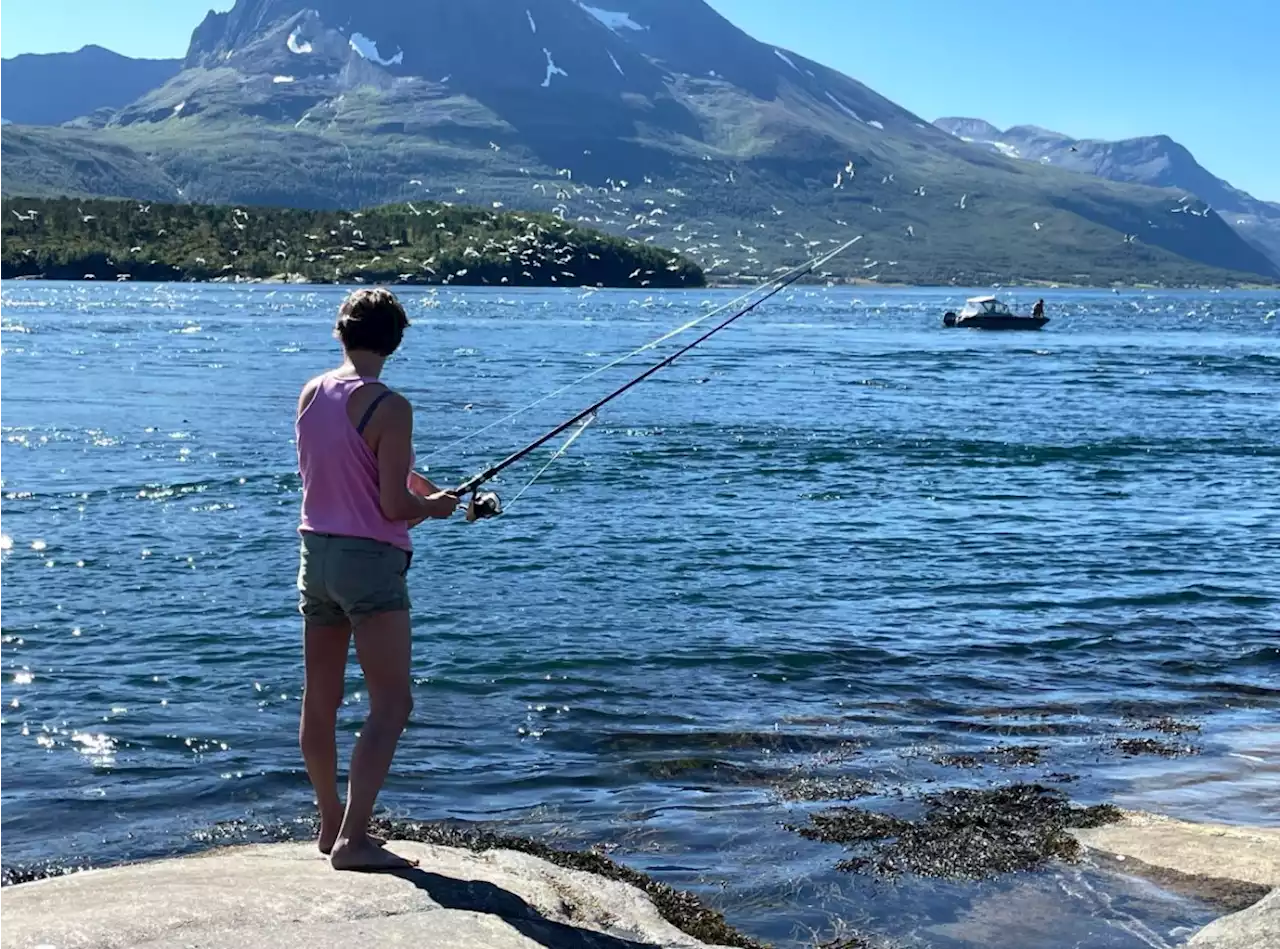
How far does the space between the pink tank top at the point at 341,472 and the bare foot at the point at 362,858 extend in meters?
1.44

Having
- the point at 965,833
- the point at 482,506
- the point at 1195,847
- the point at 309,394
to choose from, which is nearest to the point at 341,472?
the point at 309,394

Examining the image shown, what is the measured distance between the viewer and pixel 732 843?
9320 mm

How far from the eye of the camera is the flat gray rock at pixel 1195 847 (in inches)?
340

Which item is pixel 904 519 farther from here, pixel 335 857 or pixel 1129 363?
pixel 1129 363

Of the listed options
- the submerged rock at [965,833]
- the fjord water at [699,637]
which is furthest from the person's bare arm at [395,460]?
the submerged rock at [965,833]

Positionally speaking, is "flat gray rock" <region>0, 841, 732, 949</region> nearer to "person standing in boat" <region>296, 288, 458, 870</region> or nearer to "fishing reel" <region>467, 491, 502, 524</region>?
"person standing in boat" <region>296, 288, 458, 870</region>

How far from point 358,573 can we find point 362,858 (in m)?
1.36

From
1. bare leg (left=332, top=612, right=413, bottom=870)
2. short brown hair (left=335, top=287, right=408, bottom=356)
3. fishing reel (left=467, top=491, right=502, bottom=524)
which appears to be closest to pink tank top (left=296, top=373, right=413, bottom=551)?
short brown hair (left=335, top=287, right=408, bottom=356)

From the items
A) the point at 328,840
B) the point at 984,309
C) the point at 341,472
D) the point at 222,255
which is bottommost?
the point at 328,840

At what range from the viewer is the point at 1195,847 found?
29.7ft

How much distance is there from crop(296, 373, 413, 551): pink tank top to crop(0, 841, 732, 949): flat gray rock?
157 centimetres

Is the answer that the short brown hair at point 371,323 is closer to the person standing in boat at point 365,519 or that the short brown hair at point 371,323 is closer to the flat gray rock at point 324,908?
the person standing in boat at point 365,519

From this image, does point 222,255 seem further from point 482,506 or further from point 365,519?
point 365,519

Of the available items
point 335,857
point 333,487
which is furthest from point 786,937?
point 333,487
